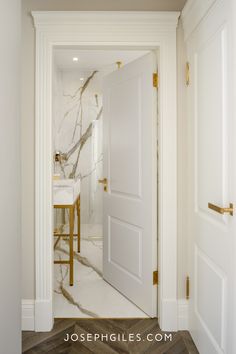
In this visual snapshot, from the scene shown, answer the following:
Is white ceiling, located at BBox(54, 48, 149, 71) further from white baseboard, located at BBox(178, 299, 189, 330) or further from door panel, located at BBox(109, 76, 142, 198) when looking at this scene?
white baseboard, located at BBox(178, 299, 189, 330)

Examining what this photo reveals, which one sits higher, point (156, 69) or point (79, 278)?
point (156, 69)

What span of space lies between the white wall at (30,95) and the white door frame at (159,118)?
5 cm

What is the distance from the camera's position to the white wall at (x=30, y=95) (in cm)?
229

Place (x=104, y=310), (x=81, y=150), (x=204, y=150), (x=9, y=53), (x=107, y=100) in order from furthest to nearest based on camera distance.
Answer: (x=81, y=150) < (x=107, y=100) < (x=104, y=310) < (x=204, y=150) < (x=9, y=53)

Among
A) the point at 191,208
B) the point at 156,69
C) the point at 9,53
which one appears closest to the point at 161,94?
the point at 156,69

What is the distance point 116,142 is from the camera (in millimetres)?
2920

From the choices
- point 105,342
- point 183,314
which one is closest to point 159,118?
point 183,314

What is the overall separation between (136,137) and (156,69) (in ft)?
1.83

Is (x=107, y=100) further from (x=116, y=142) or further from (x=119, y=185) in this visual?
(x=119, y=185)

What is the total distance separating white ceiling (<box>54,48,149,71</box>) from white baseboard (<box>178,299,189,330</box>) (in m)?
3.15

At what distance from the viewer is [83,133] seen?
5.28m

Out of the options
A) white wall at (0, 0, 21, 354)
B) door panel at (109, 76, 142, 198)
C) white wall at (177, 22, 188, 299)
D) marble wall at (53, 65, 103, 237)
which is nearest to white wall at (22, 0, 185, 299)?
white wall at (177, 22, 188, 299)

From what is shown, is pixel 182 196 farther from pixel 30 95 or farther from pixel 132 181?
pixel 30 95

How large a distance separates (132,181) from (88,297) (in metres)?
1.15
